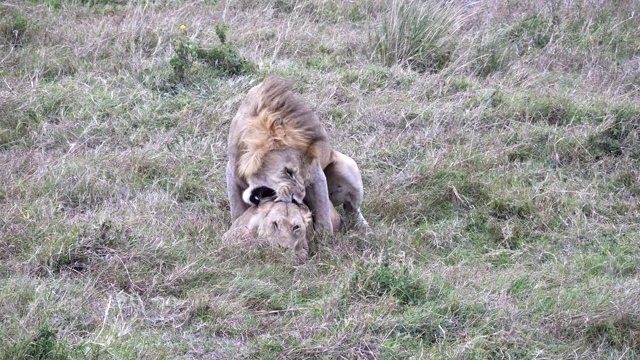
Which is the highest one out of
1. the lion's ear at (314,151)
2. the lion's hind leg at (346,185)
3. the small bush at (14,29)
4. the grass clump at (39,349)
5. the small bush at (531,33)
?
the grass clump at (39,349)

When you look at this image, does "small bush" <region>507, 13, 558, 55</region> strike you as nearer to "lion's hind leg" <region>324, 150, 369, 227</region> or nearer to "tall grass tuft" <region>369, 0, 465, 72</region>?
"tall grass tuft" <region>369, 0, 465, 72</region>

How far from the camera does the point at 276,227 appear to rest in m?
5.65

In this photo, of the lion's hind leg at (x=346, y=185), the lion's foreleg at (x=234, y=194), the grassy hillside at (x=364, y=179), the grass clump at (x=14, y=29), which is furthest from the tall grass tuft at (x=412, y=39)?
the lion's foreleg at (x=234, y=194)

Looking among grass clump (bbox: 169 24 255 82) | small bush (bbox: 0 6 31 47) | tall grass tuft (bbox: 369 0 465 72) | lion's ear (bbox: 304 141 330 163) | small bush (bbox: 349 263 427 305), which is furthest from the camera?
tall grass tuft (bbox: 369 0 465 72)

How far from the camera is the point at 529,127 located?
27.2 feet

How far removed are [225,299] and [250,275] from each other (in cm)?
33

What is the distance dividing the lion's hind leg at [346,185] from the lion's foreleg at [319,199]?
414 millimetres

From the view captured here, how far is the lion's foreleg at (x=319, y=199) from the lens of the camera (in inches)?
238

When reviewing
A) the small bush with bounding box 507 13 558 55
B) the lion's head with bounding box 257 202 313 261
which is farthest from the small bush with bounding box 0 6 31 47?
the small bush with bounding box 507 13 558 55

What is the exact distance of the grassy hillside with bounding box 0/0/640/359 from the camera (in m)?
4.84

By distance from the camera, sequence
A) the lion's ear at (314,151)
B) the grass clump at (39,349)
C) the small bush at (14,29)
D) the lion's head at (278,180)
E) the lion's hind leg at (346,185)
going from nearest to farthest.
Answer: the grass clump at (39,349) → the lion's head at (278,180) → the lion's ear at (314,151) → the lion's hind leg at (346,185) → the small bush at (14,29)

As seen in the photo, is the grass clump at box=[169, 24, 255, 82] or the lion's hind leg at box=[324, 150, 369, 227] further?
the grass clump at box=[169, 24, 255, 82]

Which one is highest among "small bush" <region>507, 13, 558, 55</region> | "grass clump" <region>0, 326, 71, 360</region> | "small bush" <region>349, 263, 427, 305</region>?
"grass clump" <region>0, 326, 71, 360</region>

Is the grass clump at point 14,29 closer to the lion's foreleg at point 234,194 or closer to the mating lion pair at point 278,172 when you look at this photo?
the mating lion pair at point 278,172
